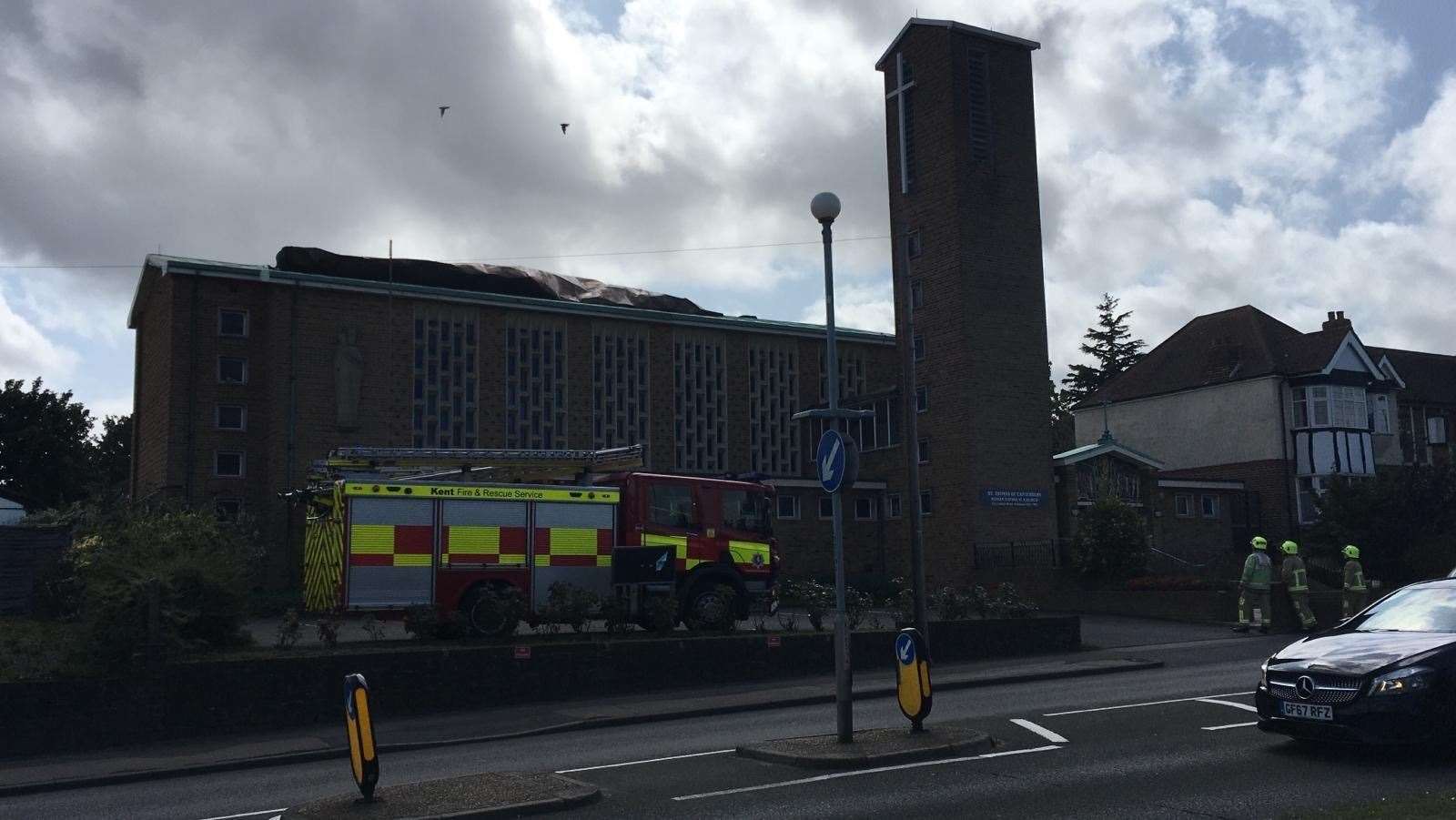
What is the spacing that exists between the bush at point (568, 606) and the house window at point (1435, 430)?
46999 millimetres

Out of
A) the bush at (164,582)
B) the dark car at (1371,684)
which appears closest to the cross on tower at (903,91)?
the bush at (164,582)

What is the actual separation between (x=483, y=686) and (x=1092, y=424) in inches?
1702

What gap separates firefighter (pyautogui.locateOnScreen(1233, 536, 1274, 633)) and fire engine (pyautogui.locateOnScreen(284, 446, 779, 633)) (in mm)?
10370

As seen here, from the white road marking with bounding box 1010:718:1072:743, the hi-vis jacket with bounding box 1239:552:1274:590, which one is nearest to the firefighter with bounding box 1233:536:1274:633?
the hi-vis jacket with bounding box 1239:552:1274:590

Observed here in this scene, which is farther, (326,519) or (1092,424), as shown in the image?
(1092,424)

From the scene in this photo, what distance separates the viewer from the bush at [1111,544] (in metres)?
33.5

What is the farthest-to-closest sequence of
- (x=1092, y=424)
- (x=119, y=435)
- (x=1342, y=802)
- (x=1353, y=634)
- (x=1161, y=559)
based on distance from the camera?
(x=119, y=435) < (x=1092, y=424) < (x=1161, y=559) < (x=1353, y=634) < (x=1342, y=802)

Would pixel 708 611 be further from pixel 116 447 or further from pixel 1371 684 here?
pixel 116 447

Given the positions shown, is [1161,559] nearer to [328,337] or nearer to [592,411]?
[592,411]

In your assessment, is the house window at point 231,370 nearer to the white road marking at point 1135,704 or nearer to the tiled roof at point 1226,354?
the white road marking at point 1135,704

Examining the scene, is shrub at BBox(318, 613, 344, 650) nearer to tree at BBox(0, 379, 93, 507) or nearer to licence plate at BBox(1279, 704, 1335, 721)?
licence plate at BBox(1279, 704, 1335, 721)

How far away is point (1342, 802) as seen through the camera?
8.85 meters

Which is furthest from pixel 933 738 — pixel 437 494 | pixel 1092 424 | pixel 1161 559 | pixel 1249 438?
pixel 1092 424

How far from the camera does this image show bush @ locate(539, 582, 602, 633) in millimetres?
19828
